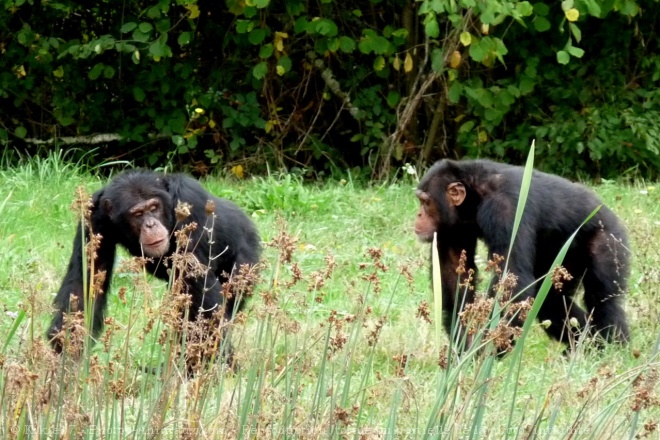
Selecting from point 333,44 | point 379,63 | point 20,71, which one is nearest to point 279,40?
point 333,44

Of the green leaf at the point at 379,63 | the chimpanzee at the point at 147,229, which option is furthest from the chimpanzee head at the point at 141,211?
the green leaf at the point at 379,63

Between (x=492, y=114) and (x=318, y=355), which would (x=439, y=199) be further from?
(x=492, y=114)

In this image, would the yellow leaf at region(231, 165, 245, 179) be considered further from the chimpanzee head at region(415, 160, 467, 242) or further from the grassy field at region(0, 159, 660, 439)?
the chimpanzee head at region(415, 160, 467, 242)

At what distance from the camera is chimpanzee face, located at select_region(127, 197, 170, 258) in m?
5.30

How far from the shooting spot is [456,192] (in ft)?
18.4

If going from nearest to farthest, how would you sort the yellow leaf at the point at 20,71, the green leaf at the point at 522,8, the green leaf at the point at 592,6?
the green leaf at the point at 522,8
the green leaf at the point at 592,6
the yellow leaf at the point at 20,71

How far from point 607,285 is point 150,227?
2.34m

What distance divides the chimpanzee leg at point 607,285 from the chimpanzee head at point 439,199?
740 mm

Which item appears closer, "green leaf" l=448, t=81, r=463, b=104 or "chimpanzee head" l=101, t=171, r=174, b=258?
"chimpanzee head" l=101, t=171, r=174, b=258

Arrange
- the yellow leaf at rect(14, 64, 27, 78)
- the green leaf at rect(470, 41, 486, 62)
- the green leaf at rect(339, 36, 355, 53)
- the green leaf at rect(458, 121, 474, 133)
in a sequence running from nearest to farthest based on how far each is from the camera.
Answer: the green leaf at rect(470, 41, 486, 62), the green leaf at rect(339, 36, 355, 53), the green leaf at rect(458, 121, 474, 133), the yellow leaf at rect(14, 64, 27, 78)

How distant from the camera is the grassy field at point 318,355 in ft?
9.20

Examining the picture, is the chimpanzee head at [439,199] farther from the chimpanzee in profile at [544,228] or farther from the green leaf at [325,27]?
the green leaf at [325,27]

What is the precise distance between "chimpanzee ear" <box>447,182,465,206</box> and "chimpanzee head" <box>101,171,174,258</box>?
Answer: 1.43 meters

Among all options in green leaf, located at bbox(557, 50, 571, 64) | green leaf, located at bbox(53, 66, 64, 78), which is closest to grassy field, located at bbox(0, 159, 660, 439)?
green leaf, located at bbox(557, 50, 571, 64)
